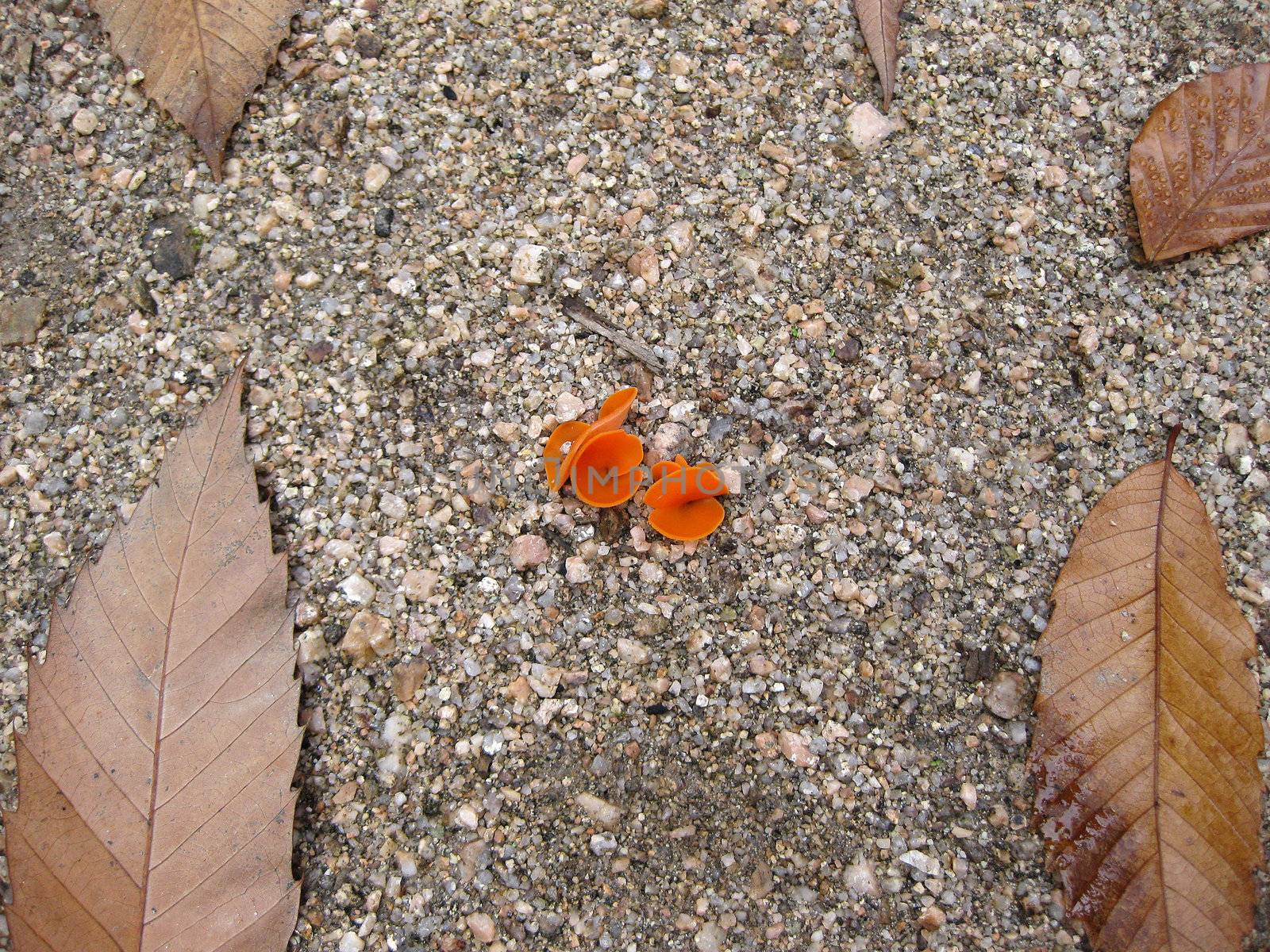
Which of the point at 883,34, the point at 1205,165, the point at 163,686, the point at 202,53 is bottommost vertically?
the point at 1205,165

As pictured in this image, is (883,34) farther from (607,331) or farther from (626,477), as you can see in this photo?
(626,477)

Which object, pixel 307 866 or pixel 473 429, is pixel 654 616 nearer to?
pixel 473 429

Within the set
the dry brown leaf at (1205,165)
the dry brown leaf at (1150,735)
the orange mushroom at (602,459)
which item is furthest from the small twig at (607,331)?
the dry brown leaf at (1205,165)

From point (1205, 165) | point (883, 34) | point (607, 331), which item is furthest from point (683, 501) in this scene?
point (1205, 165)

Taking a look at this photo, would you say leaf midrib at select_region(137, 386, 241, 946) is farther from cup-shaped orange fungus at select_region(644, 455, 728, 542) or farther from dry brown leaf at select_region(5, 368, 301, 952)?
cup-shaped orange fungus at select_region(644, 455, 728, 542)

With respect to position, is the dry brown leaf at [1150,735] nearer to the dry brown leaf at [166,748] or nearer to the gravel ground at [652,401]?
the gravel ground at [652,401]

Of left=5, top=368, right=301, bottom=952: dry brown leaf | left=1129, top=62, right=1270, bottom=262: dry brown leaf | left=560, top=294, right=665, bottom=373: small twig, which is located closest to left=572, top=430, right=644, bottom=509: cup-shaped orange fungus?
left=560, top=294, right=665, bottom=373: small twig
